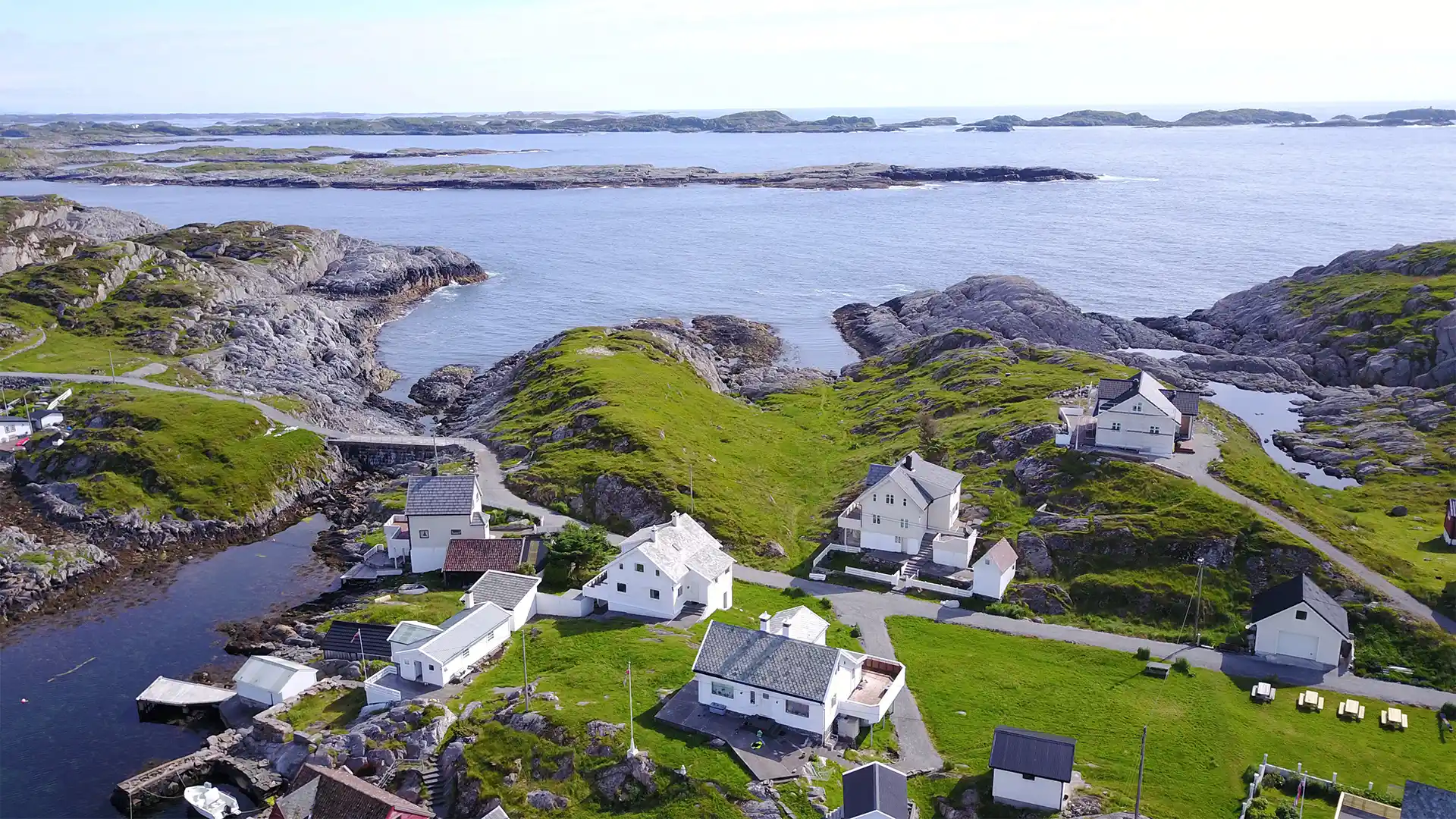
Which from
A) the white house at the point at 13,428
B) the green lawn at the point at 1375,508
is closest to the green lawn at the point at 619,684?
the green lawn at the point at 1375,508

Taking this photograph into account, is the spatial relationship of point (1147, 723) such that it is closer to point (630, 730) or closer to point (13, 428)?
point (630, 730)

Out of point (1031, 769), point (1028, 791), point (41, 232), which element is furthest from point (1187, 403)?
point (41, 232)

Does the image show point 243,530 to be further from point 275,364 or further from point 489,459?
point 275,364

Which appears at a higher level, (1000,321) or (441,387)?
(1000,321)

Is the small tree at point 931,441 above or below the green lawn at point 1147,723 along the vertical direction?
above

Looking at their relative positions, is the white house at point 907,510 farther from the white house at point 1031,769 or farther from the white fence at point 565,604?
the white house at point 1031,769

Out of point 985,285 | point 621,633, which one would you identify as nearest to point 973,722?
point 621,633
